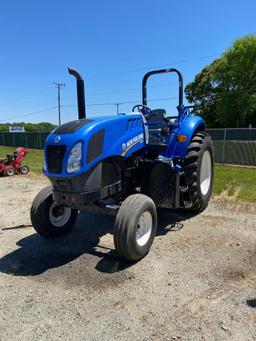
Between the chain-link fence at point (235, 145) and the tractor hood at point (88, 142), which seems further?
the chain-link fence at point (235, 145)

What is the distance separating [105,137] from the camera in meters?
4.25

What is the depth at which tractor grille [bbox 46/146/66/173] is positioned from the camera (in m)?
4.02

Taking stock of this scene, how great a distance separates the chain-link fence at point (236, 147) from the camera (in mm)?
14031

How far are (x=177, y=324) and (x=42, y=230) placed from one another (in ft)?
8.45

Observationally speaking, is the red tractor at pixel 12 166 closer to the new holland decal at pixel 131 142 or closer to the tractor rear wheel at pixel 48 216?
the tractor rear wheel at pixel 48 216

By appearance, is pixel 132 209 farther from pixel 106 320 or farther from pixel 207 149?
pixel 207 149

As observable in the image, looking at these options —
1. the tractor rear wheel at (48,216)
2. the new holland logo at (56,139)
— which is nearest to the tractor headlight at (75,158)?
the new holland logo at (56,139)

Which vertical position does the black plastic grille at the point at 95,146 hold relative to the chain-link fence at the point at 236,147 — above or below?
above

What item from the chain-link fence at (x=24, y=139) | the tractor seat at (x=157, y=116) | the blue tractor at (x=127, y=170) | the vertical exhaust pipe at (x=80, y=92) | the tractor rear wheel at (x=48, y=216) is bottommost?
the chain-link fence at (x=24, y=139)

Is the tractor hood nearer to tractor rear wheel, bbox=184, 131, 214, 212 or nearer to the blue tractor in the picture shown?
the blue tractor

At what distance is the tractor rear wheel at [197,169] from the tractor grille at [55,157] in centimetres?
210

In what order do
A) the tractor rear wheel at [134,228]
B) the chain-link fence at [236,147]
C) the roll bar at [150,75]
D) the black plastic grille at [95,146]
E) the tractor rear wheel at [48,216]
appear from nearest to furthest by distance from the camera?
the tractor rear wheel at [134,228], the black plastic grille at [95,146], the tractor rear wheel at [48,216], the roll bar at [150,75], the chain-link fence at [236,147]

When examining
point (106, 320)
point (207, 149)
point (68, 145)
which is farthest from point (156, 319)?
point (207, 149)

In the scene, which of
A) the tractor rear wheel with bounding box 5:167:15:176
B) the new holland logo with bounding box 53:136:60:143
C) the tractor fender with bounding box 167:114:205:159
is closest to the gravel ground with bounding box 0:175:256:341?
the tractor fender with bounding box 167:114:205:159
